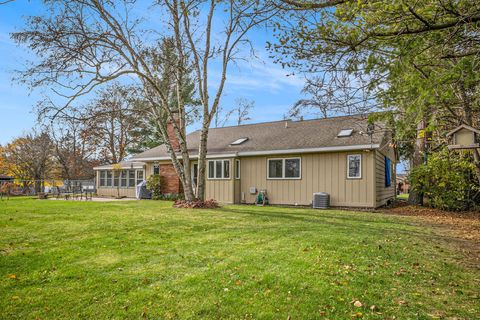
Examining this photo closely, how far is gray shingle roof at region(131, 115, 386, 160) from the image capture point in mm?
12575

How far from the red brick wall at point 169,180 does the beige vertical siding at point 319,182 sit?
4058 millimetres

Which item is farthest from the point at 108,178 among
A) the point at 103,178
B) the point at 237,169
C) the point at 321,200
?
the point at 321,200

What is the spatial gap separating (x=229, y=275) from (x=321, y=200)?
9.41 meters

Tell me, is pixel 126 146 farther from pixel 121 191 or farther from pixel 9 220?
pixel 9 220

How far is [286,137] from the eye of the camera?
1496cm

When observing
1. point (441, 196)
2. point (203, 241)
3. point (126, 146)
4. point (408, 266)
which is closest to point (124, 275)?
point (203, 241)

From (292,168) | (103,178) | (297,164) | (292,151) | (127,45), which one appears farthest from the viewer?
(103,178)

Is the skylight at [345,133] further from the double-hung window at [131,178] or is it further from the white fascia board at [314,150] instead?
the double-hung window at [131,178]

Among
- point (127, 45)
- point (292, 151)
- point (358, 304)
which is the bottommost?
point (358, 304)

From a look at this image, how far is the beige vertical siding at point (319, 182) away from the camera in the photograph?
12.1 metres

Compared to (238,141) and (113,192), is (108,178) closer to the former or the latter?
(113,192)

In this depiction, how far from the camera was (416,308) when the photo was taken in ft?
9.56

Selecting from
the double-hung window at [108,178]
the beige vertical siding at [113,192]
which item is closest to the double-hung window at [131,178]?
the beige vertical siding at [113,192]

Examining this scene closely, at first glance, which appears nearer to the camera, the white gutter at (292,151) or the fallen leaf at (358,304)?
the fallen leaf at (358,304)
